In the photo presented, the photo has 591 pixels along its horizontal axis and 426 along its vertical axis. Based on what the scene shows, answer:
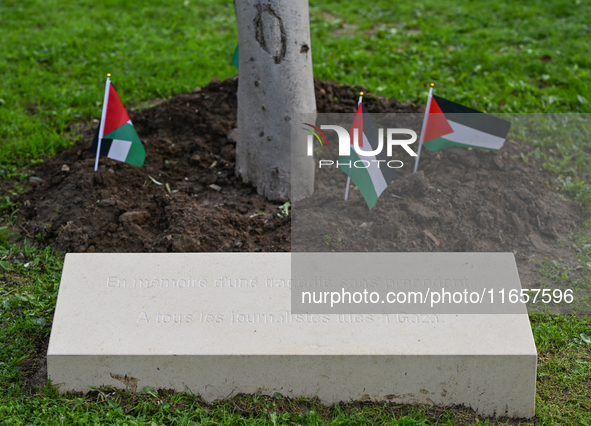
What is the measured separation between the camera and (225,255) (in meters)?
3.67

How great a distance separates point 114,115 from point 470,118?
2.70m

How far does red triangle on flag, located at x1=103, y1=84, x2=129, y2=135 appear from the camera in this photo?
14.9ft

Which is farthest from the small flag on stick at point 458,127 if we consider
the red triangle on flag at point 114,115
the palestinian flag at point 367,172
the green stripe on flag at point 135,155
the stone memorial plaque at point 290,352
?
the red triangle on flag at point 114,115

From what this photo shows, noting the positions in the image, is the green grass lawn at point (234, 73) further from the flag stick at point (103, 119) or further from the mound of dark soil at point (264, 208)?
the flag stick at point (103, 119)

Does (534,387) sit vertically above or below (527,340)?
below

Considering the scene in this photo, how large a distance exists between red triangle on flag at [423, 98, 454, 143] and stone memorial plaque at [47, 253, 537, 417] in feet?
5.65

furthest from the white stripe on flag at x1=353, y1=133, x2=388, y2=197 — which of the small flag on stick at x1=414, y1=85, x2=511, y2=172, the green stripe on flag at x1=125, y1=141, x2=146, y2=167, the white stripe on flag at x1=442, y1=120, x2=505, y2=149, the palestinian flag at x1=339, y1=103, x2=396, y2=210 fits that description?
the green stripe on flag at x1=125, y1=141, x2=146, y2=167

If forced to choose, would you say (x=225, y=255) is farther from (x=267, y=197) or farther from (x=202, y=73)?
(x=202, y=73)

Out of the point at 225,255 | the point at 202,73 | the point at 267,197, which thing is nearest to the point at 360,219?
the point at 267,197

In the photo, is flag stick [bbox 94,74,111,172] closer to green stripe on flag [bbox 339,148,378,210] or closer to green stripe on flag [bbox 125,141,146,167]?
green stripe on flag [bbox 125,141,146,167]

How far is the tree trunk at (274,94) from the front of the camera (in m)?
4.29

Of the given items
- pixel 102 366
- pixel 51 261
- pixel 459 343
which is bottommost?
pixel 51 261

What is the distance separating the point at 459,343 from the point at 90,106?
4686 millimetres

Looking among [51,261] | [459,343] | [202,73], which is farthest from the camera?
[202,73]
